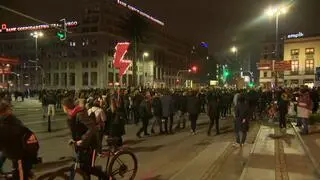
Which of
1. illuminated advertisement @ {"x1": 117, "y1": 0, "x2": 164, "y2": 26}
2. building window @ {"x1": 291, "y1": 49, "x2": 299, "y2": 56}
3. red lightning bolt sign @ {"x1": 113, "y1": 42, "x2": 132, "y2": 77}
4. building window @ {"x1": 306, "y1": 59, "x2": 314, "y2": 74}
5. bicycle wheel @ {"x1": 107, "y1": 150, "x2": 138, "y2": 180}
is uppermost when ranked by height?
illuminated advertisement @ {"x1": 117, "y1": 0, "x2": 164, "y2": 26}

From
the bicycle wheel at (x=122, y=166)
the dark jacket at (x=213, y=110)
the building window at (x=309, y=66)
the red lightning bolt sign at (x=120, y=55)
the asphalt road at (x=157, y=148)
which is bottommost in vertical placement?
the asphalt road at (x=157, y=148)

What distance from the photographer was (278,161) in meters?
10.3

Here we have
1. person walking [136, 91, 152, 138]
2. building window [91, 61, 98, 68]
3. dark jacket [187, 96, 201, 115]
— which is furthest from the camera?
building window [91, 61, 98, 68]

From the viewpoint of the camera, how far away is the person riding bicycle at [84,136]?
6387 millimetres

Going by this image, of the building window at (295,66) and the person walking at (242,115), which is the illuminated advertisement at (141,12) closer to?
the building window at (295,66)

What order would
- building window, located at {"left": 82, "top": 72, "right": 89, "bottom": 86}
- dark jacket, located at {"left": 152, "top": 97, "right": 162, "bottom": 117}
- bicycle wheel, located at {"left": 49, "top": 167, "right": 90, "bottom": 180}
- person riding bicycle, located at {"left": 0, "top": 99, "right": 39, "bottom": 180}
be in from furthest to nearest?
1. building window, located at {"left": 82, "top": 72, "right": 89, "bottom": 86}
2. dark jacket, located at {"left": 152, "top": 97, "right": 162, "bottom": 117}
3. bicycle wheel, located at {"left": 49, "top": 167, "right": 90, "bottom": 180}
4. person riding bicycle, located at {"left": 0, "top": 99, "right": 39, "bottom": 180}

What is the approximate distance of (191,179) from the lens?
840 centimetres

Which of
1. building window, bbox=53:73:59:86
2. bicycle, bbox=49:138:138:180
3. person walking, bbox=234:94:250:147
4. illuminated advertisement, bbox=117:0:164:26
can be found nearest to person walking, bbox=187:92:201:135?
person walking, bbox=234:94:250:147

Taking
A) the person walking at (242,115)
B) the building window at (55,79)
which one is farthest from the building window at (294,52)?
the person walking at (242,115)

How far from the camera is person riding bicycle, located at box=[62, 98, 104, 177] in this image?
6.39m

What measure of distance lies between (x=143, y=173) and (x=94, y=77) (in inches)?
3494

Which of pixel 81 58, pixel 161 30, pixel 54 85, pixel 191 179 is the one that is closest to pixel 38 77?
pixel 54 85

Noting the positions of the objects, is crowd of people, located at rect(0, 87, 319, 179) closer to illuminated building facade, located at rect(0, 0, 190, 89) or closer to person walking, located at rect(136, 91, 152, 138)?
person walking, located at rect(136, 91, 152, 138)

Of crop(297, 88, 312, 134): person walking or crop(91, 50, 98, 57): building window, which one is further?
crop(91, 50, 98, 57): building window
